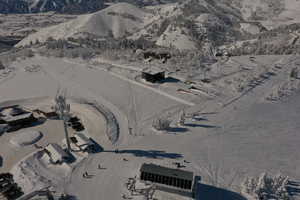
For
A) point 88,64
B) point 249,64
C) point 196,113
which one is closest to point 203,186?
point 196,113

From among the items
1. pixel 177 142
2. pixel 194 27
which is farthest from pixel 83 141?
pixel 194 27

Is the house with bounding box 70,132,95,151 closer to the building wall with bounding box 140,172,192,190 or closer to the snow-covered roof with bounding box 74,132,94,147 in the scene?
the snow-covered roof with bounding box 74,132,94,147

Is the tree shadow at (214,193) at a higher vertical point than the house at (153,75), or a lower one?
lower

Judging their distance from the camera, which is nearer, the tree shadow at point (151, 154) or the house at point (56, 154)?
the house at point (56, 154)

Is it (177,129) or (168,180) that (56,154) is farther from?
(177,129)

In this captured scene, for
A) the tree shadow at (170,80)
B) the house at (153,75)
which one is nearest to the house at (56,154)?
the house at (153,75)

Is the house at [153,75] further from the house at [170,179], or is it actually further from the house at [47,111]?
the house at [170,179]

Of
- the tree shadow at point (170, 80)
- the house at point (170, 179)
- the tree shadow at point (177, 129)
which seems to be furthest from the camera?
the tree shadow at point (170, 80)
